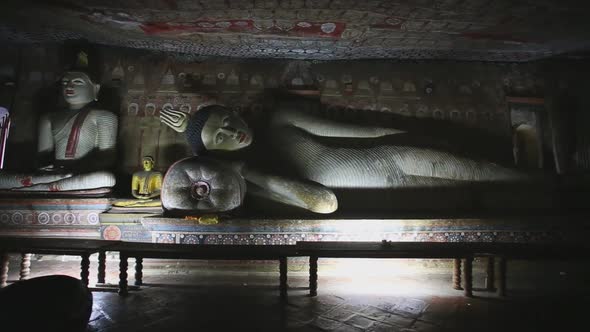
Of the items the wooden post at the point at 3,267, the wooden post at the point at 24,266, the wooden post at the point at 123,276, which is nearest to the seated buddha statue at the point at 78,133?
the wooden post at the point at 24,266

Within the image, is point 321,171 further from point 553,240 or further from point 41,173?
point 41,173

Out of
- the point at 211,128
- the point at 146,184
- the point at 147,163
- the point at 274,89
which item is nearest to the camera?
the point at 211,128

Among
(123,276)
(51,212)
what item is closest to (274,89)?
(51,212)

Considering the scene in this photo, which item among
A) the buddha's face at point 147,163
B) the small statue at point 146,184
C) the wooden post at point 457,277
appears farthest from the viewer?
the buddha's face at point 147,163

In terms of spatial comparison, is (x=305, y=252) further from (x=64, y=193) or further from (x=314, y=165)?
(x=64, y=193)

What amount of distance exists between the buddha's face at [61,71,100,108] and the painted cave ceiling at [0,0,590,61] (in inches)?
24.0

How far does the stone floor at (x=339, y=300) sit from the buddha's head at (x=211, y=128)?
146cm

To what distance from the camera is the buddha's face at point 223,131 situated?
4.61 metres

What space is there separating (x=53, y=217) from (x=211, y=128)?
224cm

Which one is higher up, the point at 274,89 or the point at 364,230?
the point at 274,89

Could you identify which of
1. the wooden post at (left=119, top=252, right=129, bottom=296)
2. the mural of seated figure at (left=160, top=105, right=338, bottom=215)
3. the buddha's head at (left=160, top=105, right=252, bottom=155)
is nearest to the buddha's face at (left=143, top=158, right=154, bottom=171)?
the buddha's head at (left=160, top=105, right=252, bottom=155)

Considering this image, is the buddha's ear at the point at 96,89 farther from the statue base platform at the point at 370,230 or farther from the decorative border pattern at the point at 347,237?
the decorative border pattern at the point at 347,237

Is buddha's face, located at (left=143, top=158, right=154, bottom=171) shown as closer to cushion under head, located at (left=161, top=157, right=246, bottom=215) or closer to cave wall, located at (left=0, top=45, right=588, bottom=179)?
cave wall, located at (left=0, top=45, right=588, bottom=179)

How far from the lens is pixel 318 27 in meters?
4.88
